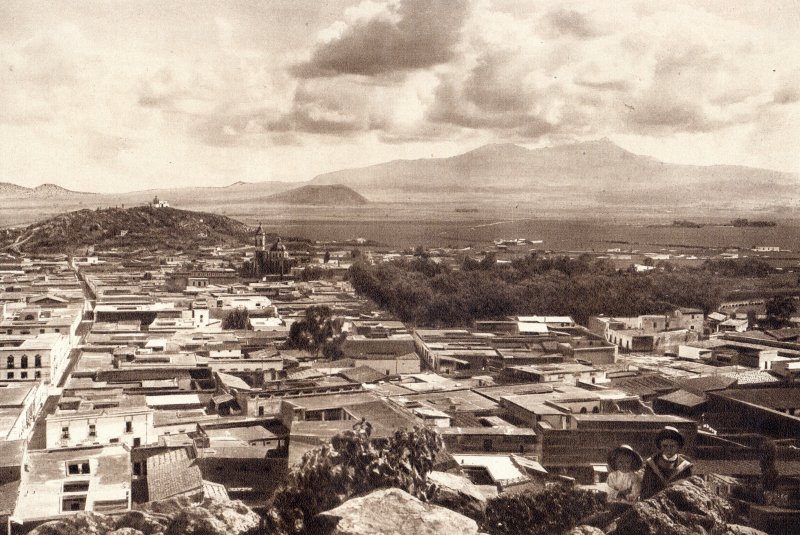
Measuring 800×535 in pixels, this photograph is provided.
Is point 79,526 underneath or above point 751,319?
above

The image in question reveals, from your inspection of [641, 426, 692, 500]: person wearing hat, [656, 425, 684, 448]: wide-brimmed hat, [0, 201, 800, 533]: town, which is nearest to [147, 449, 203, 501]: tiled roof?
[0, 201, 800, 533]: town

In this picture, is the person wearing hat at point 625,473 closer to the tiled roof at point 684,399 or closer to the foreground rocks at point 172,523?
the foreground rocks at point 172,523

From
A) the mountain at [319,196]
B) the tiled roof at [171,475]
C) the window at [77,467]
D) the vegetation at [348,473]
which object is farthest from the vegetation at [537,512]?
the mountain at [319,196]

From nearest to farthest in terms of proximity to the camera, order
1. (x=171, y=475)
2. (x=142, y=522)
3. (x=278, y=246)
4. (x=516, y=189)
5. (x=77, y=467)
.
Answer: (x=142, y=522) → (x=171, y=475) → (x=77, y=467) → (x=278, y=246) → (x=516, y=189)

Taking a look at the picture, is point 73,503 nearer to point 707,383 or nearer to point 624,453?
point 624,453

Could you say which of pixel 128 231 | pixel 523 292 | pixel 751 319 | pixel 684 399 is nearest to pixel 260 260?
pixel 128 231

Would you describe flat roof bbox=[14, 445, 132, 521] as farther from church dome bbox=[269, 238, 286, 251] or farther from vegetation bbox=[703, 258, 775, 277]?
vegetation bbox=[703, 258, 775, 277]
